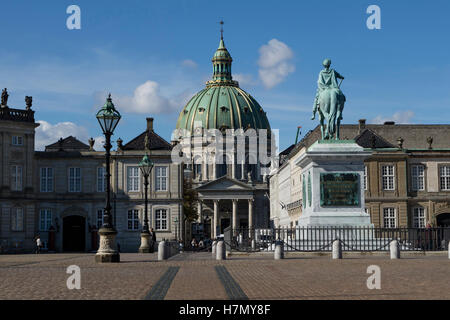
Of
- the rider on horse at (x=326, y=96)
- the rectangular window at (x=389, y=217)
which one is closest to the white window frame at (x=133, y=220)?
the rectangular window at (x=389, y=217)

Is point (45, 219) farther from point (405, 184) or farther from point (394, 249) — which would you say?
point (394, 249)

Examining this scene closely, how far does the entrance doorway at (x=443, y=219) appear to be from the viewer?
2746 inches

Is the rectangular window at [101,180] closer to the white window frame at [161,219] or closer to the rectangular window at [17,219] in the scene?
the white window frame at [161,219]

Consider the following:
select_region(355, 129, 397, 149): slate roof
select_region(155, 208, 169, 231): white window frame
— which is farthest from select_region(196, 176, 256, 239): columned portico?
select_region(355, 129, 397, 149): slate roof

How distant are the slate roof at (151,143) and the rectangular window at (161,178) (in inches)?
106

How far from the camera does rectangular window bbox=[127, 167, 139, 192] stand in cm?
7075

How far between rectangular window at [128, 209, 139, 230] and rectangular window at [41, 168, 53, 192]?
7.78 meters

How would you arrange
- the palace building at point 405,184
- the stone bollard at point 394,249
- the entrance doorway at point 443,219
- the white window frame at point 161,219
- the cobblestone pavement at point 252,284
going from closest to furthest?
the cobblestone pavement at point 252,284 → the stone bollard at point 394,249 → the palace building at point 405,184 → the entrance doorway at point 443,219 → the white window frame at point 161,219

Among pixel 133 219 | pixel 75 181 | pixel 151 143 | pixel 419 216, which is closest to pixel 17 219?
pixel 75 181

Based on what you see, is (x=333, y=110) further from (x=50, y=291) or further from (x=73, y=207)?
(x=73, y=207)

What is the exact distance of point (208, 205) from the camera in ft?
450
